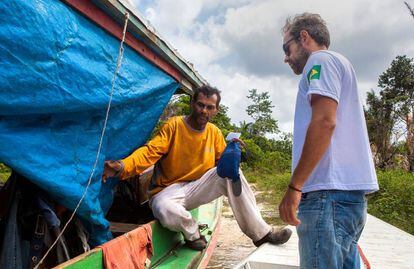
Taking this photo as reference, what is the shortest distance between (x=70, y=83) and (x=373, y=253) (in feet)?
9.83

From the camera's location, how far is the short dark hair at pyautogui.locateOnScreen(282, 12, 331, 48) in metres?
1.77

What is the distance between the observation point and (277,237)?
346cm

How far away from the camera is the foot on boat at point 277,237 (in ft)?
11.3

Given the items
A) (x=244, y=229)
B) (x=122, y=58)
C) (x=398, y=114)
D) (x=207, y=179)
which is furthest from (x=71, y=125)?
(x=398, y=114)

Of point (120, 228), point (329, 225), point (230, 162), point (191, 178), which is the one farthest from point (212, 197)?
point (329, 225)

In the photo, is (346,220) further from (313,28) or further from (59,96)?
(59,96)

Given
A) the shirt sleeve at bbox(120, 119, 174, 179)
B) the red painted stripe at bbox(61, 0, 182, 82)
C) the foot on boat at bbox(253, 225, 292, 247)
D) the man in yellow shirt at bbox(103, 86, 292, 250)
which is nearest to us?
the red painted stripe at bbox(61, 0, 182, 82)

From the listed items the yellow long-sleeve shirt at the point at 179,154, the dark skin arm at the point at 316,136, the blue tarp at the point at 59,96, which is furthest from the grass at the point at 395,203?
the blue tarp at the point at 59,96

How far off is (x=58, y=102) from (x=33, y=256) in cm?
83

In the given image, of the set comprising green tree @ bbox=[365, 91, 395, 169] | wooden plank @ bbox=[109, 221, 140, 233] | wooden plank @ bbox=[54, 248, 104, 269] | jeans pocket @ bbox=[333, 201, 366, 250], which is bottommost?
wooden plank @ bbox=[54, 248, 104, 269]

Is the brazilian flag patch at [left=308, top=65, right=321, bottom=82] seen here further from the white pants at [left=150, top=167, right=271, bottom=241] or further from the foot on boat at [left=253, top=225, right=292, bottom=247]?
the foot on boat at [left=253, top=225, right=292, bottom=247]

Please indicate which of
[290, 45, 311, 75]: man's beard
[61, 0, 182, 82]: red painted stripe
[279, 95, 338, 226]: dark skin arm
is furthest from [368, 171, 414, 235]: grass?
[279, 95, 338, 226]: dark skin arm

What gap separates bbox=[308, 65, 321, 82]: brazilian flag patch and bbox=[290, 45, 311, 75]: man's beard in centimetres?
21

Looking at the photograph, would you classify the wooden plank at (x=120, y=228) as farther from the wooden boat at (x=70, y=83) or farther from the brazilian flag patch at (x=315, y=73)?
the brazilian flag patch at (x=315, y=73)
